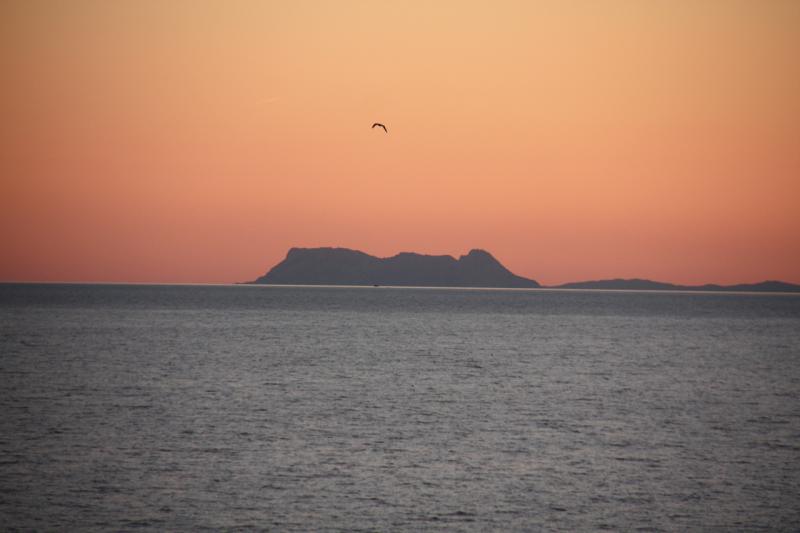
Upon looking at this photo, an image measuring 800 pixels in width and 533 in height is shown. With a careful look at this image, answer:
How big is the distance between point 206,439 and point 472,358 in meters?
53.0

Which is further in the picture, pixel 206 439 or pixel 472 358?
pixel 472 358

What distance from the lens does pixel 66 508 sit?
1237 inches

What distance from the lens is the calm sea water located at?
Result: 31.8 m

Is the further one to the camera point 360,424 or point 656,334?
point 656,334

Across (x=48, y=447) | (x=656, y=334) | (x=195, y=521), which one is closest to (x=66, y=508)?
(x=195, y=521)

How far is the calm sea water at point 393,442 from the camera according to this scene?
3178 centimetres

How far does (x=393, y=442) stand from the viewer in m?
44.0

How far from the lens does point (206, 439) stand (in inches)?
1757

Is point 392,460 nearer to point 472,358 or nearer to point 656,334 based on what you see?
point 472,358

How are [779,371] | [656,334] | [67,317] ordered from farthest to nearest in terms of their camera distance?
[67,317] → [656,334] → [779,371]

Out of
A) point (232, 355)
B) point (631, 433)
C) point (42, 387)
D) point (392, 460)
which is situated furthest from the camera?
point (232, 355)

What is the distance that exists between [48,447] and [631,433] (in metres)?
30.3

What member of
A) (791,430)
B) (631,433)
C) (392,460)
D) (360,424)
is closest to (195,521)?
(392,460)

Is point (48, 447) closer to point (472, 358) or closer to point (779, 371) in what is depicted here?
point (472, 358)
